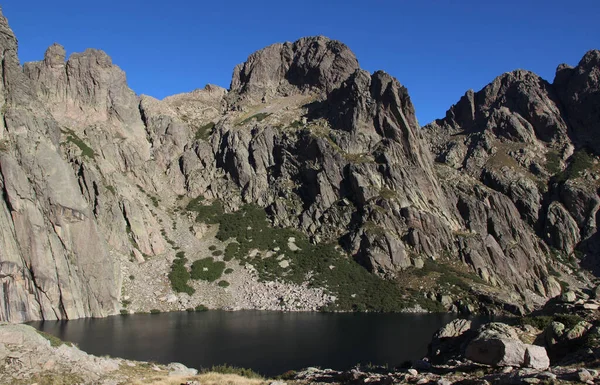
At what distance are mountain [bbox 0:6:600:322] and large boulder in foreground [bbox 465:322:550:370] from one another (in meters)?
72.8

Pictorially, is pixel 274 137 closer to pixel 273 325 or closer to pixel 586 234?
pixel 273 325

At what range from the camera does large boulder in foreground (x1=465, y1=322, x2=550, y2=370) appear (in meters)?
21.1

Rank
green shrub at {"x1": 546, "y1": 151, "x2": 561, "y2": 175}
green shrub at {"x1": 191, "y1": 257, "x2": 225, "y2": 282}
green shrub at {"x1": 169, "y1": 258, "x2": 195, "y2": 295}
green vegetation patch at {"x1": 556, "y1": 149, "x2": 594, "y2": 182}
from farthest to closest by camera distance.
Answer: green shrub at {"x1": 546, "y1": 151, "x2": 561, "y2": 175} → green vegetation patch at {"x1": 556, "y1": 149, "x2": 594, "y2": 182} → green shrub at {"x1": 191, "y1": 257, "x2": 225, "y2": 282} → green shrub at {"x1": 169, "y1": 258, "x2": 195, "y2": 295}

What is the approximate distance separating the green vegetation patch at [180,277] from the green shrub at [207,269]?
2.13 meters

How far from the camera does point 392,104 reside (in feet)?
464

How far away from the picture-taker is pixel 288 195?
5207 inches

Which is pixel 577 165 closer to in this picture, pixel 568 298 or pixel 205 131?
pixel 205 131

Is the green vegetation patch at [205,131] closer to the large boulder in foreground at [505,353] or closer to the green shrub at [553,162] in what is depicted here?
the green shrub at [553,162]

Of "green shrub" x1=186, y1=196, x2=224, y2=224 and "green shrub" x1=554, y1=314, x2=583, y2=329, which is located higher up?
"green shrub" x1=186, y1=196, x2=224, y2=224

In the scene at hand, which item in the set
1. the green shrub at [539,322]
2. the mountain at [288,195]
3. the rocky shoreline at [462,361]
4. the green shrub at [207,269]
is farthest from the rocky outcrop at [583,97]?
the rocky shoreline at [462,361]

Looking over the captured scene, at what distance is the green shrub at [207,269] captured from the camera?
102m

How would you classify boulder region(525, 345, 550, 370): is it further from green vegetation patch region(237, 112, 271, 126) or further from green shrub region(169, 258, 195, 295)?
green vegetation patch region(237, 112, 271, 126)

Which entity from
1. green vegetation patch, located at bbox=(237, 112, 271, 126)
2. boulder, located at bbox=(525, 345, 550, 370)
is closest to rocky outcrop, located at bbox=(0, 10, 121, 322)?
green vegetation patch, located at bbox=(237, 112, 271, 126)

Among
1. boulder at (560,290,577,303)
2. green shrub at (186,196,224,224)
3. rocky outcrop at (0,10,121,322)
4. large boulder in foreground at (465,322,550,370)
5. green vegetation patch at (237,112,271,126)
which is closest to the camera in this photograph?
large boulder in foreground at (465,322,550,370)
